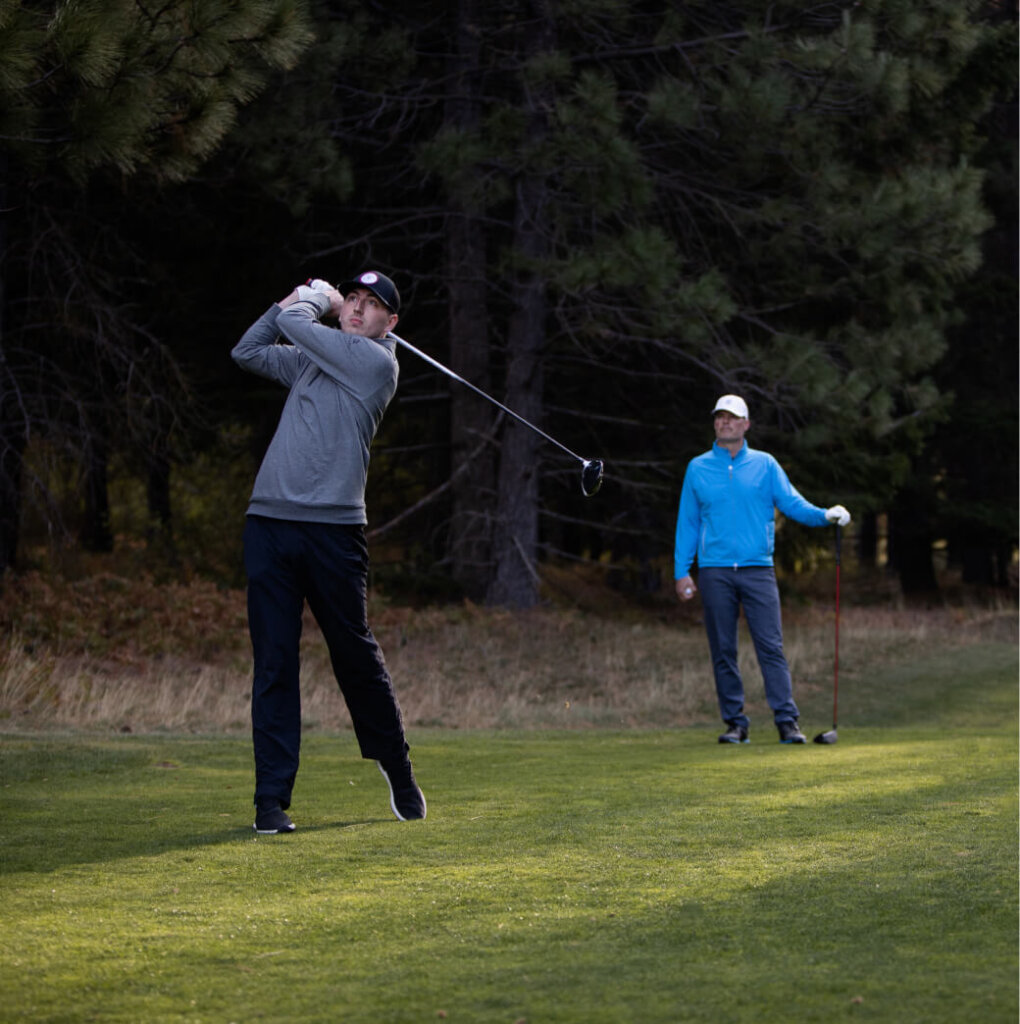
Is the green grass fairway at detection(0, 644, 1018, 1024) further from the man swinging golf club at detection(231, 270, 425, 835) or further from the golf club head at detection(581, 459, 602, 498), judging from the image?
the golf club head at detection(581, 459, 602, 498)

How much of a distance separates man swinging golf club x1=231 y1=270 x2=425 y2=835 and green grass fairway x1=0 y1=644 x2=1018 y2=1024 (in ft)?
1.12

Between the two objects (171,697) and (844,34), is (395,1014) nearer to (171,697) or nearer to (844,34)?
(171,697)

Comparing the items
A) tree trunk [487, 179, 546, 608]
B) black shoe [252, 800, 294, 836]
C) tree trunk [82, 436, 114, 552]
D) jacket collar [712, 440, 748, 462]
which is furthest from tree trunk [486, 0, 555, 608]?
black shoe [252, 800, 294, 836]

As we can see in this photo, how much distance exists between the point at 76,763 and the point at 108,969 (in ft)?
14.5

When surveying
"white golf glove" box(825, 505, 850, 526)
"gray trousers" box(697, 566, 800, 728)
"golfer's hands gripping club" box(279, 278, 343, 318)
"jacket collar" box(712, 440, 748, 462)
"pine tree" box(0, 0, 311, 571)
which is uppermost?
"pine tree" box(0, 0, 311, 571)

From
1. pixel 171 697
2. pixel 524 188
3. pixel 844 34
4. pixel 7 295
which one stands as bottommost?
pixel 171 697

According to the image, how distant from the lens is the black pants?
597 cm

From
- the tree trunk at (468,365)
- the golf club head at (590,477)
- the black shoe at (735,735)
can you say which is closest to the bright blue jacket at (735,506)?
the black shoe at (735,735)

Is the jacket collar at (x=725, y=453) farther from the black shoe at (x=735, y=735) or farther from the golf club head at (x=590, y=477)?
the golf club head at (x=590, y=477)

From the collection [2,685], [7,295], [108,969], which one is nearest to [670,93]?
[7,295]

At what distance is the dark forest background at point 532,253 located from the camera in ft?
57.2

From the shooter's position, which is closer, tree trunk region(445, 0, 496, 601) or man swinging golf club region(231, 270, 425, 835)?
man swinging golf club region(231, 270, 425, 835)


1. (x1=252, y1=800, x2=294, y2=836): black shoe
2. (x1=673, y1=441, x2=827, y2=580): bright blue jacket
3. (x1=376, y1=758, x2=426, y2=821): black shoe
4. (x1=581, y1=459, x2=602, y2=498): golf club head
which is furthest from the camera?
(x1=673, y1=441, x2=827, y2=580): bright blue jacket

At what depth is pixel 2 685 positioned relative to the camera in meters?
11.6
